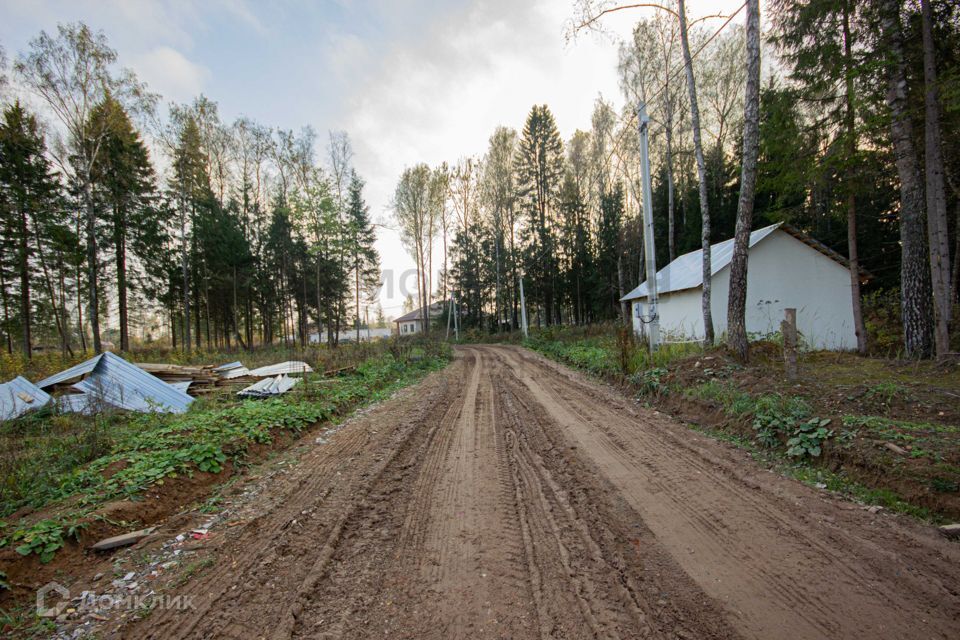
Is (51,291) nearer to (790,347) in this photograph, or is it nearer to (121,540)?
(121,540)

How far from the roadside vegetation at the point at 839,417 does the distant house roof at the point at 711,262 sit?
638cm

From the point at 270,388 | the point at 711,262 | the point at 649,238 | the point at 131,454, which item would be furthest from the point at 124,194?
the point at 711,262

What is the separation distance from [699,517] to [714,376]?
175 inches

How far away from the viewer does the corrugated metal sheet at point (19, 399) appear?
21.3 ft

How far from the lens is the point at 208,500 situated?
3.47 m

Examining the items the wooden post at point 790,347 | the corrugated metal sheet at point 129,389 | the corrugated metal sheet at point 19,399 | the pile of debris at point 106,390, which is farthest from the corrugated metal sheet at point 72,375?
the wooden post at point 790,347

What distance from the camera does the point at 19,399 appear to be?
683 cm

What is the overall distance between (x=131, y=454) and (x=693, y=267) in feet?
60.5

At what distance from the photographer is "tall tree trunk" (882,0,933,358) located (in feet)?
23.6

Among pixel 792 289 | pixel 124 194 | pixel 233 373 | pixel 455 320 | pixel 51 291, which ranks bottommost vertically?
pixel 233 373

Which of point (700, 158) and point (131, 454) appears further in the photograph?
point (700, 158)

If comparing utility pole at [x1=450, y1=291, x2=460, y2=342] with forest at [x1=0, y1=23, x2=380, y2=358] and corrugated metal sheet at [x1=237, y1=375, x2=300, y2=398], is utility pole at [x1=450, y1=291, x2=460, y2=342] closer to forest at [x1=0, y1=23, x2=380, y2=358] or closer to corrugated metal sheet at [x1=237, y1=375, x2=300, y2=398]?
forest at [x1=0, y1=23, x2=380, y2=358]

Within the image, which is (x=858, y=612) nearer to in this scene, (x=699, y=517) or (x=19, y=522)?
(x=699, y=517)

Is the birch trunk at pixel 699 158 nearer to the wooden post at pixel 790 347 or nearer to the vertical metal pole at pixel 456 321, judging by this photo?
the wooden post at pixel 790 347
